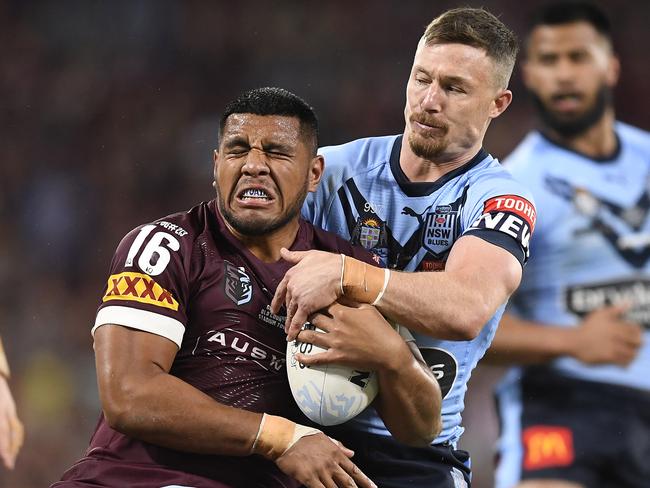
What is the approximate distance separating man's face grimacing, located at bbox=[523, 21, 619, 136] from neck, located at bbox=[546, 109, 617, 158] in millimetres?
39

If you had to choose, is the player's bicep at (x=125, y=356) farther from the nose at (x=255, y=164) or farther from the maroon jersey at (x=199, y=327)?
the nose at (x=255, y=164)

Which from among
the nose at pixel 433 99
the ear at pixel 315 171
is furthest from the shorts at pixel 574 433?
the ear at pixel 315 171

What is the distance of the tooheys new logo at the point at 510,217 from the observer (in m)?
3.59

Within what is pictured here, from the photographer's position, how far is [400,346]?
125 inches

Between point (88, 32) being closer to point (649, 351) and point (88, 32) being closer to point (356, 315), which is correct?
point (649, 351)

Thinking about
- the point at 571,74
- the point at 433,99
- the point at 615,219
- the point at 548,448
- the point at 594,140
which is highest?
the point at 571,74

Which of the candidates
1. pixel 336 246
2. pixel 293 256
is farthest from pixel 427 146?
pixel 293 256

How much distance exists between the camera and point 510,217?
143 inches

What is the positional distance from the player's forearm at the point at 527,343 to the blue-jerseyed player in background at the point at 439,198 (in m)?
1.76

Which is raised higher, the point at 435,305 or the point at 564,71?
the point at 564,71

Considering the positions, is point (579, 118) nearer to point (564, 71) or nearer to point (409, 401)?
point (564, 71)

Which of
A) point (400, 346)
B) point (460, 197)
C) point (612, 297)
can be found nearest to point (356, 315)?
point (400, 346)

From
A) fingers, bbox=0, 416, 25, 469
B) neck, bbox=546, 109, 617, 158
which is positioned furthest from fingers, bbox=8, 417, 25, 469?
neck, bbox=546, 109, 617, 158

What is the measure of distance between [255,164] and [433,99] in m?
0.86
